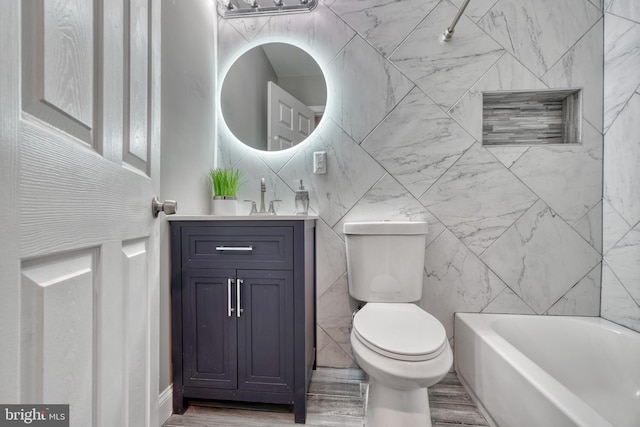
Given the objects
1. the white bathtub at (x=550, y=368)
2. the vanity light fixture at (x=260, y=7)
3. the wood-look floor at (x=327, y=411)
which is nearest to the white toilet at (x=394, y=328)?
the wood-look floor at (x=327, y=411)

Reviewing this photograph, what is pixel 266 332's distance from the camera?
4.11 ft

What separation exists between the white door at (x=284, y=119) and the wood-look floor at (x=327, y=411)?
1.37 m

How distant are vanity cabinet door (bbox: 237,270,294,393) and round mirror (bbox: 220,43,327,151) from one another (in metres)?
0.87

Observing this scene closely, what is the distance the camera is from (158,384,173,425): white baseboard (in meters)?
1.21

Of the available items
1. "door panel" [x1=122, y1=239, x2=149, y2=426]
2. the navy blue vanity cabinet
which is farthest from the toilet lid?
"door panel" [x1=122, y1=239, x2=149, y2=426]

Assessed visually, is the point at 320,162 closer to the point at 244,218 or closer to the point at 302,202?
the point at 302,202

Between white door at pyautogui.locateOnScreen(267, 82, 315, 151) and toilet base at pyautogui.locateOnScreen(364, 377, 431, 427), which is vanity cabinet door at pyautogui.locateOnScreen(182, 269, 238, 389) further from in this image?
white door at pyautogui.locateOnScreen(267, 82, 315, 151)

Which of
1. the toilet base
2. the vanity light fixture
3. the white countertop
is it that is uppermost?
the vanity light fixture

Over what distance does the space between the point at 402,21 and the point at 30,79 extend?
180 cm

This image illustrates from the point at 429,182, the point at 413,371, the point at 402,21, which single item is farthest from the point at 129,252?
the point at 402,21

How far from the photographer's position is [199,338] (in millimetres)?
1274

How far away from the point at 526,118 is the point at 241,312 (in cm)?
191

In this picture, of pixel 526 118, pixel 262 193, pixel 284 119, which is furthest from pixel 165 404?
pixel 526 118

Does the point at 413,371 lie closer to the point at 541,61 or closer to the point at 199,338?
the point at 199,338
